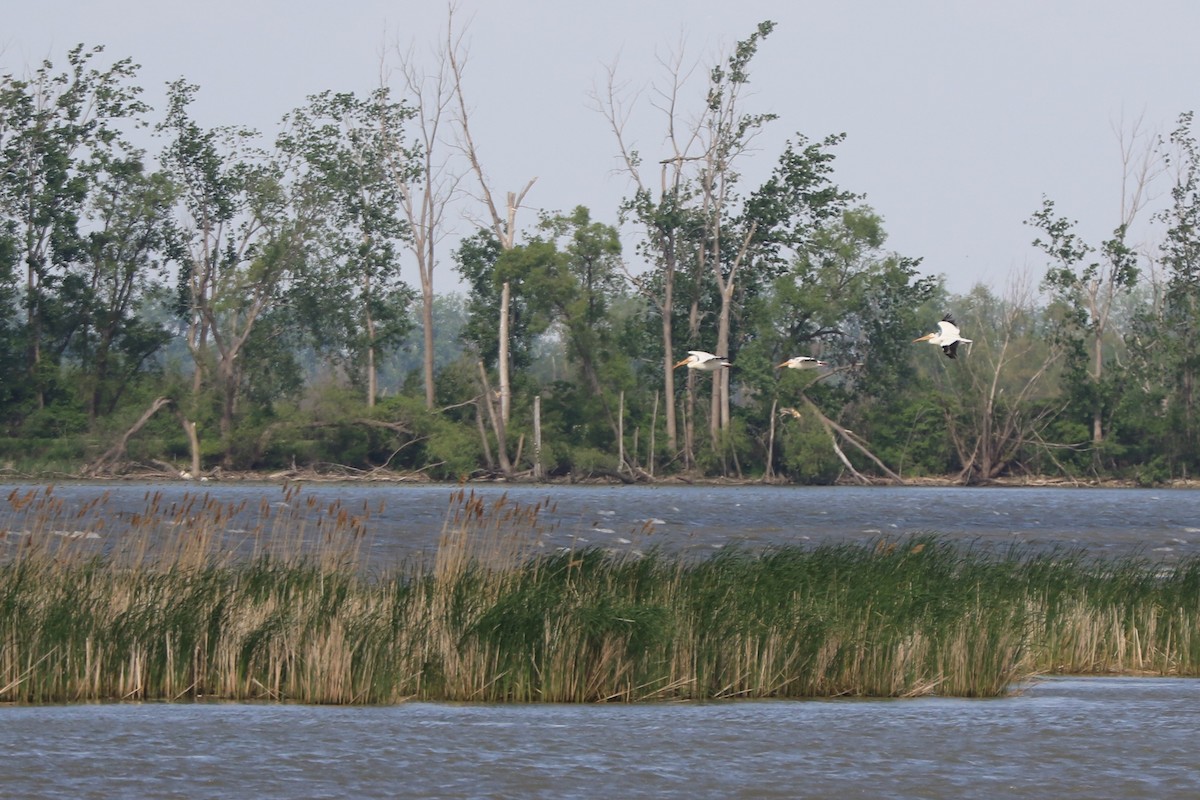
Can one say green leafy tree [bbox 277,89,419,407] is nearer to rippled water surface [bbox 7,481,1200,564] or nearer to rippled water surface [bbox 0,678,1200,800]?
rippled water surface [bbox 7,481,1200,564]

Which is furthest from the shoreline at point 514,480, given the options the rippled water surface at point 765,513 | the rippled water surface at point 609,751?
the rippled water surface at point 609,751

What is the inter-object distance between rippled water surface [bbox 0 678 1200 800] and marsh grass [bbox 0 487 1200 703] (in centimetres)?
36

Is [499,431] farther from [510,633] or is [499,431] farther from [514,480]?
[510,633]

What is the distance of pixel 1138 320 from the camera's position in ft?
238

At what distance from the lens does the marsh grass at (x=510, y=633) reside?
12477mm

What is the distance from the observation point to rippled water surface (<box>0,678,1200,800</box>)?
941 cm

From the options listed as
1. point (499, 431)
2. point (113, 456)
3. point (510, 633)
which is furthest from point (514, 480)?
point (510, 633)

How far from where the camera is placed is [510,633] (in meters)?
13.0

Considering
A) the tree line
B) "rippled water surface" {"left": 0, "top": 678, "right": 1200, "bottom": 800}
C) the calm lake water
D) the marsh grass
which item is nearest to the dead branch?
the tree line

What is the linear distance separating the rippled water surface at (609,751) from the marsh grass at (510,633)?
0.36m

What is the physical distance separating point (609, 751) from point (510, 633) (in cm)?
255

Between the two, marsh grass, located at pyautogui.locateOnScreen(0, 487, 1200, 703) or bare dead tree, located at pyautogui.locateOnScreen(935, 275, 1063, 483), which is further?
bare dead tree, located at pyautogui.locateOnScreen(935, 275, 1063, 483)

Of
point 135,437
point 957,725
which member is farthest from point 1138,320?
point 957,725

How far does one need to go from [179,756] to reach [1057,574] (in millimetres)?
10855
